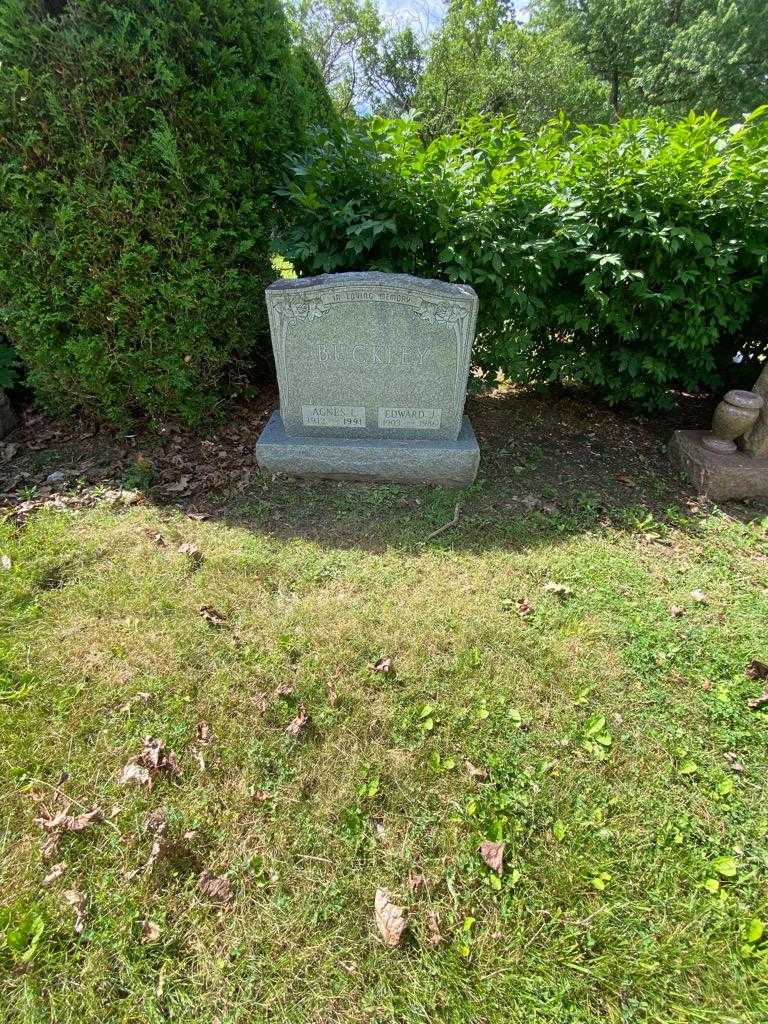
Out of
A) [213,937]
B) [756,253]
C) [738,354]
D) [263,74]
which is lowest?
[213,937]

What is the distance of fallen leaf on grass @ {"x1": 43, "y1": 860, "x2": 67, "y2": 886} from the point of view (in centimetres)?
169

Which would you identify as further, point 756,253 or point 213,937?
point 756,253

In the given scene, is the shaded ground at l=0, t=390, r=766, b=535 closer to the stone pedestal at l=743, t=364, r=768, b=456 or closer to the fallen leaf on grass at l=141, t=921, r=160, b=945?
the stone pedestal at l=743, t=364, r=768, b=456

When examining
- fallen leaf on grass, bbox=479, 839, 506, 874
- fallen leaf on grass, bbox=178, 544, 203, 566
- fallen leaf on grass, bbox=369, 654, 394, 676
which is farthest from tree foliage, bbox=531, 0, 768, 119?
fallen leaf on grass, bbox=479, 839, 506, 874

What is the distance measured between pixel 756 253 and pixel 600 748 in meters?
3.41

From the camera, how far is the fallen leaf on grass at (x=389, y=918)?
159cm

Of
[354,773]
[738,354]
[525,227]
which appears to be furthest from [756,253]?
[354,773]

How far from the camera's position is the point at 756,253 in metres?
3.46

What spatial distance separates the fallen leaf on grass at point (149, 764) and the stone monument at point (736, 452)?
365 cm

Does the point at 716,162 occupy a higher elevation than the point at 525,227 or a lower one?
higher

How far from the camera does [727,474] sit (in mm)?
3543

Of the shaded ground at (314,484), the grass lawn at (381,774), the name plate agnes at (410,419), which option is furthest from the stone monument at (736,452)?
the name plate agnes at (410,419)

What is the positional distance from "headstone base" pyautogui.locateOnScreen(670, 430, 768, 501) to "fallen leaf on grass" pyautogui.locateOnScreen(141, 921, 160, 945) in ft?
12.6

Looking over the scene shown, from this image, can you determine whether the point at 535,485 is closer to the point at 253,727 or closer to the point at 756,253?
the point at 756,253
